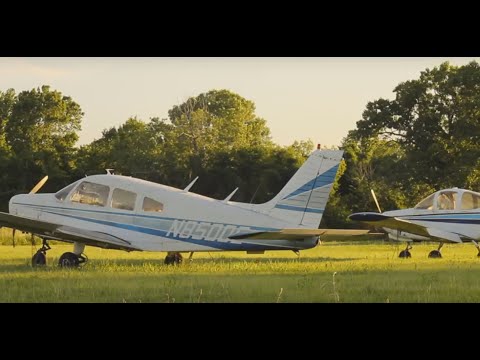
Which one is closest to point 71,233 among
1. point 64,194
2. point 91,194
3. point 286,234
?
point 91,194

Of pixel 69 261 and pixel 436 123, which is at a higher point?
pixel 436 123

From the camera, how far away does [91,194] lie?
16812 millimetres

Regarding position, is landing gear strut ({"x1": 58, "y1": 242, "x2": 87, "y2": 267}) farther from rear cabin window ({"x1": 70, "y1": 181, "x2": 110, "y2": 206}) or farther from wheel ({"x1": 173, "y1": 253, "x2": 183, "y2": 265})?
wheel ({"x1": 173, "y1": 253, "x2": 183, "y2": 265})

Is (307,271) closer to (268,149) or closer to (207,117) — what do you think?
(268,149)

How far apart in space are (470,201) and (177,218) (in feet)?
30.2

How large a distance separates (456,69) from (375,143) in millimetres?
7470

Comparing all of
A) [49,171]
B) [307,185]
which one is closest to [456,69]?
[49,171]

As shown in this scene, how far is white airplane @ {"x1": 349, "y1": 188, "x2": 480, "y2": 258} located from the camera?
21.5m

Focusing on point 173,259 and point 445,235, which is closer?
point 173,259

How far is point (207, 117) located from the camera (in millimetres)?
55281

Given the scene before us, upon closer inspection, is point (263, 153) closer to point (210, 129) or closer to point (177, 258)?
point (210, 129)

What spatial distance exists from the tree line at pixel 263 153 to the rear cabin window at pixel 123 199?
2896cm

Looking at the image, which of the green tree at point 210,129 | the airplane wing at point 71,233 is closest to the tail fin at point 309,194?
the airplane wing at point 71,233

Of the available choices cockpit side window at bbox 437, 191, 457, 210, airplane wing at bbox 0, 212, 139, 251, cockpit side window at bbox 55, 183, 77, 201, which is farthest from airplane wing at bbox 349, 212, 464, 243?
cockpit side window at bbox 55, 183, 77, 201
